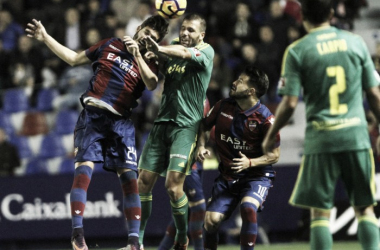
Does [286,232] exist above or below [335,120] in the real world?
below

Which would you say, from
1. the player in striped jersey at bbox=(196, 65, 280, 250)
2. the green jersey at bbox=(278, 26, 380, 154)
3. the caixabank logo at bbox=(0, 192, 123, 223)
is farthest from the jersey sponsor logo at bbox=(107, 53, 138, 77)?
the caixabank logo at bbox=(0, 192, 123, 223)

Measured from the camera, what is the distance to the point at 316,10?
17.4 ft

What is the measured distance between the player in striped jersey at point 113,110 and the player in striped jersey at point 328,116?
2.01 m

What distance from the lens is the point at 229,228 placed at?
11367 millimetres

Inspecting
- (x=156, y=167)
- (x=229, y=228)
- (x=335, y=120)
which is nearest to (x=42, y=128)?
(x=229, y=228)

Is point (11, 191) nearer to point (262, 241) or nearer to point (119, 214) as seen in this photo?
point (119, 214)

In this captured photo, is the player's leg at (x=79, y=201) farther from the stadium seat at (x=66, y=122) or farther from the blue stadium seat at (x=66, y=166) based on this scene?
the stadium seat at (x=66, y=122)

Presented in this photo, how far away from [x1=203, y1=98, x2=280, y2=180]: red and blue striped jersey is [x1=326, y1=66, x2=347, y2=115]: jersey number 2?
197 cm

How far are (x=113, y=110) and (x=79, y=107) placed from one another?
20.6ft

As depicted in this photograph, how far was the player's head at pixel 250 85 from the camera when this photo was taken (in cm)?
739

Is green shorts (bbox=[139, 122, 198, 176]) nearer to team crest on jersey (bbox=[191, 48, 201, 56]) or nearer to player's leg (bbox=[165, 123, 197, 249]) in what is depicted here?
player's leg (bbox=[165, 123, 197, 249])

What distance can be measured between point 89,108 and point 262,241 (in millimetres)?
4950

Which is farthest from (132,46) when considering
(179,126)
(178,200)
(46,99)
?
(46,99)

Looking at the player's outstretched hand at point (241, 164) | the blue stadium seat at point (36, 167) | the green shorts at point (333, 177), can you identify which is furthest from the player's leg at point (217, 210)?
the blue stadium seat at point (36, 167)
